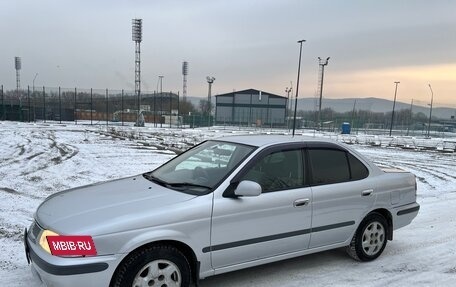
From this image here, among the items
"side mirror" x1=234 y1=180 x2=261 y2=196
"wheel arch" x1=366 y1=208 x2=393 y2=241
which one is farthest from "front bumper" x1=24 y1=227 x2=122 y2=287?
"wheel arch" x1=366 y1=208 x2=393 y2=241

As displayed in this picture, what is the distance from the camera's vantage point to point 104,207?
11.5 feet

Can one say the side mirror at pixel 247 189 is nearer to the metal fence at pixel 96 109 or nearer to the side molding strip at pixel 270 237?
the side molding strip at pixel 270 237

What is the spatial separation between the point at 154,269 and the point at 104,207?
699 mm

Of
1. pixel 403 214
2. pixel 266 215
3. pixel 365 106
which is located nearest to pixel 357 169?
pixel 403 214

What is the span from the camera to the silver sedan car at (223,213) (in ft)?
10.7

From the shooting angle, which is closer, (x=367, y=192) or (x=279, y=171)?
(x=279, y=171)

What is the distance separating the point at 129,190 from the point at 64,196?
27.3 inches

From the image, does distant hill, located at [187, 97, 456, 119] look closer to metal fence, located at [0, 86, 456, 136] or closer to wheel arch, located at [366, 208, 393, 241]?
metal fence, located at [0, 86, 456, 136]

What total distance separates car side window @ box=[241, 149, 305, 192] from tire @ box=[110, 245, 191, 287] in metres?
1.04

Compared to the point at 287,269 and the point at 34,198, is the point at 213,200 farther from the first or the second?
the point at 34,198

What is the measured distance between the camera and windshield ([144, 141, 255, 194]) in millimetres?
4000

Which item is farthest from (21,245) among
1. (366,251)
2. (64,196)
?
(366,251)

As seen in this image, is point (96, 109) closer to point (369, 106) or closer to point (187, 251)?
point (187, 251)

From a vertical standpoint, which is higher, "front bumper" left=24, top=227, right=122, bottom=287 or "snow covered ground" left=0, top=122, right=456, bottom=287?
"front bumper" left=24, top=227, right=122, bottom=287
